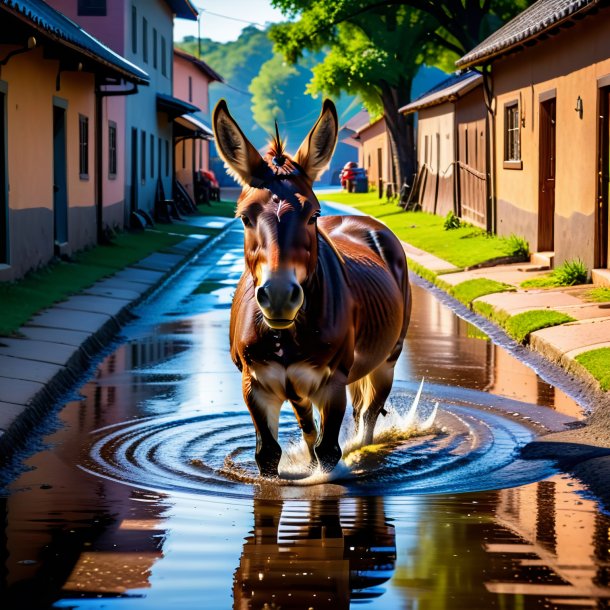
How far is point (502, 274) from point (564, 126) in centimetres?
237

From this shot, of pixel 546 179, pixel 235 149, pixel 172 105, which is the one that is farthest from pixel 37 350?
pixel 172 105

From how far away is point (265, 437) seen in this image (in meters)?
6.32

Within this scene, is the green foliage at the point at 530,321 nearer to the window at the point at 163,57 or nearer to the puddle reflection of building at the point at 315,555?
the puddle reflection of building at the point at 315,555

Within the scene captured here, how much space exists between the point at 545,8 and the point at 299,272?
16150mm

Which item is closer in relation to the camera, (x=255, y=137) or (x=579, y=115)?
(x=579, y=115)

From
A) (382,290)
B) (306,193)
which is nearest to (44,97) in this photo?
(382,290)

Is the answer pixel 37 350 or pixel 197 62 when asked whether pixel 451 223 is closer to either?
pixel 37 350

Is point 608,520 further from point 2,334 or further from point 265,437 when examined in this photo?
point 2,334

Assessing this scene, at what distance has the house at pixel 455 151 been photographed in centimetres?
2789

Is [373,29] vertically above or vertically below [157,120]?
above

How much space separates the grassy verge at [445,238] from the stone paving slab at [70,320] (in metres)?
8.37

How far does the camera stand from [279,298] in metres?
5.18

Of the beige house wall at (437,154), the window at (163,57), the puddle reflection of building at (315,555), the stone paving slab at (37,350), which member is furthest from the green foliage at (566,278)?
the window at (163,57)

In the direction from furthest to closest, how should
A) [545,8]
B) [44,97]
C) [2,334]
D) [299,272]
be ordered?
[545,8], [44,97], [2,334], [299,272]
